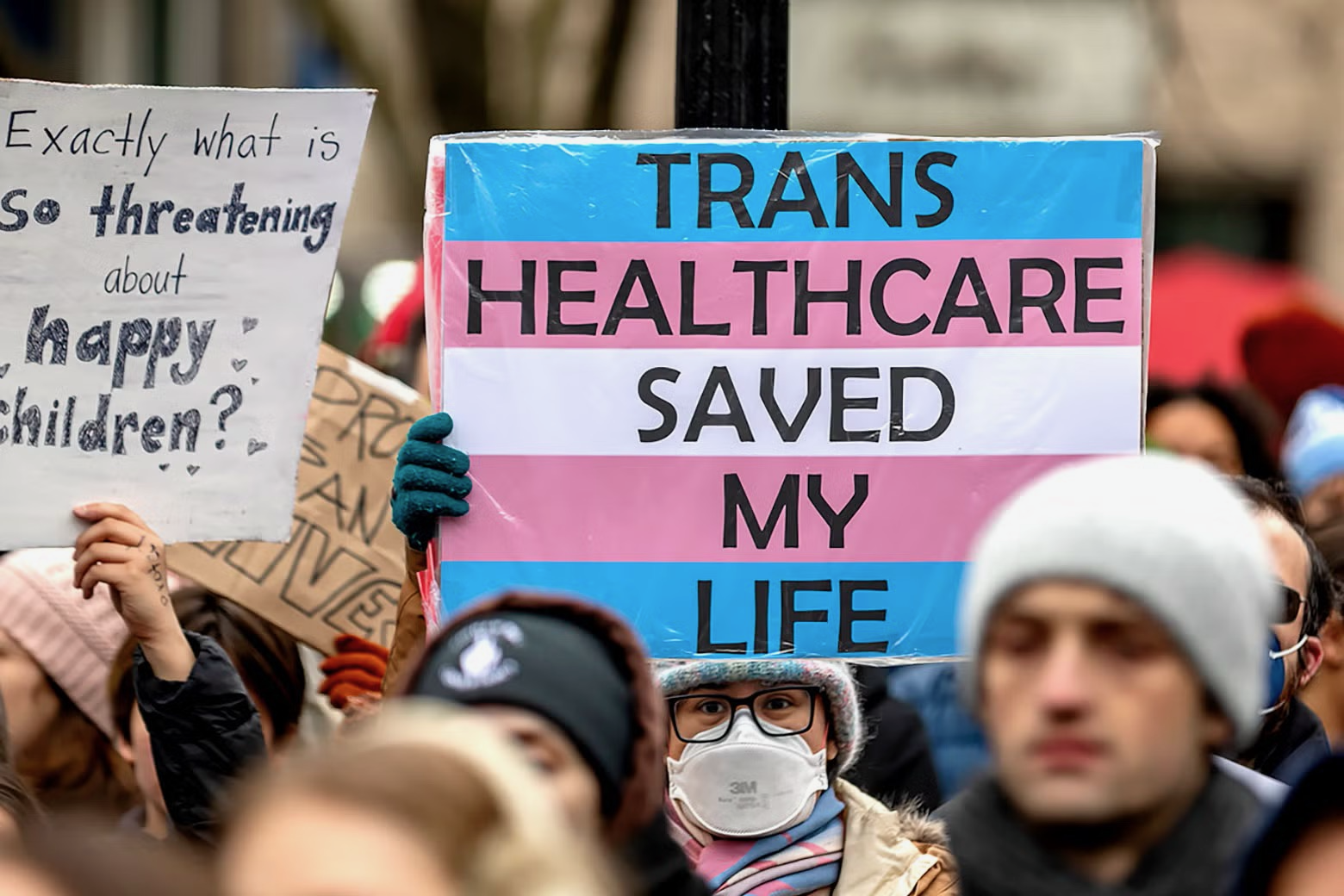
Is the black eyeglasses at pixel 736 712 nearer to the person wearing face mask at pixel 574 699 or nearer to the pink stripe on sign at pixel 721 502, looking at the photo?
the pink stripe on sign at pixel 721 502

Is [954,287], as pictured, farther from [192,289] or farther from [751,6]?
[192,289]

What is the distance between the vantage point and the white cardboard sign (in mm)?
4340

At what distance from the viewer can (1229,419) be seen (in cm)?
657

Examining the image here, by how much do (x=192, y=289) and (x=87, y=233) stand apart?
0.67ft

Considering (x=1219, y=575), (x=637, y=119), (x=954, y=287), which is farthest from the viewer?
(x=637, y=119)

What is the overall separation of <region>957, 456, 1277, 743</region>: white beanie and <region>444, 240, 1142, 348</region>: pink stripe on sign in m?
1.51

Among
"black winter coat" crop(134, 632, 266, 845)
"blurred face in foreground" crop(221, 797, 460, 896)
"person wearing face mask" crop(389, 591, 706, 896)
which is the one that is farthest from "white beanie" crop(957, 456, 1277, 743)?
"black winter coat" crop(134, 632, 266, 845)

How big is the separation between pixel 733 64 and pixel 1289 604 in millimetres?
1350

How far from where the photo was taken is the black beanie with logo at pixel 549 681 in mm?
2877

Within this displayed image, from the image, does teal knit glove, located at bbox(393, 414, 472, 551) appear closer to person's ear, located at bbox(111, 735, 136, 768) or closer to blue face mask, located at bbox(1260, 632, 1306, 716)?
person's ear, located at bbox(111, 735, 136, 768)

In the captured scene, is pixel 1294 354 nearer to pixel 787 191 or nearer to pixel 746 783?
pixel 787 191

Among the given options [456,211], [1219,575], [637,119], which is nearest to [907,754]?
[456,211]

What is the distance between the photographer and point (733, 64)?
14.7ft

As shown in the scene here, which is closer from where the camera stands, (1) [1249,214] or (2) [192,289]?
(2) [192,289]
